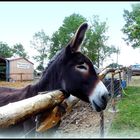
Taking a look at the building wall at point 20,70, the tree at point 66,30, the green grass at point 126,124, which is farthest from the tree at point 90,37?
the green grass at point 126,124

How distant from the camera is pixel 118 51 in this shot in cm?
7688

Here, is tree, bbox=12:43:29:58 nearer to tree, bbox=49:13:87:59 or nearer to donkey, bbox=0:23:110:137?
tree, bbox=49:13:87:59

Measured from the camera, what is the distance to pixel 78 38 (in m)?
3.25

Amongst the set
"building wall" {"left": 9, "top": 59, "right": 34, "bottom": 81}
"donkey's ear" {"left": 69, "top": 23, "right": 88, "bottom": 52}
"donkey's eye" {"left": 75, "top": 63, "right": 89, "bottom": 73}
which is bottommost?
"building wall" {"left": 9, "top": 59, "right": 34, "bottom": 81}

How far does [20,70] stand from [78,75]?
40.4 m

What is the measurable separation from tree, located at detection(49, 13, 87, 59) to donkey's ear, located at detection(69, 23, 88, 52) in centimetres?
6121

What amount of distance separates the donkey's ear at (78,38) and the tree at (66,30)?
61210 millimetres

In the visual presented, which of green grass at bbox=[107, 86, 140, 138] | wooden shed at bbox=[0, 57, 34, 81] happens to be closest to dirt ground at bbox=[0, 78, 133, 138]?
green grass at bbox=[107, 86, 140, 138]

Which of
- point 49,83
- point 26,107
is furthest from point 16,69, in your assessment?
point 26,107

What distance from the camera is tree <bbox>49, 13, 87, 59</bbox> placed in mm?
66812

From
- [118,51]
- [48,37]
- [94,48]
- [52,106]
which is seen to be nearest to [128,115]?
[52,106]

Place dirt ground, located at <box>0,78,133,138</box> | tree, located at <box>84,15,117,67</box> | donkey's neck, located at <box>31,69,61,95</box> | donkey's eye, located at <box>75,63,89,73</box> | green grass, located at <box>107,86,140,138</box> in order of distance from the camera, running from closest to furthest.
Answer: donkey's eye, located at <box>75,63,89,73</box>
donkey's neck, located at <box>31,69,61,95</box>
dirt ground, located at <box>0,78,133,138</box>
green grass, located at <box>107,86,140,138</box>
tree, located at <box>84,15,117,67</box>

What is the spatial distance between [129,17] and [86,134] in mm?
42828

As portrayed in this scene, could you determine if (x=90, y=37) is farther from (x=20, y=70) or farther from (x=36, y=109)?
(x=36, y=109)
